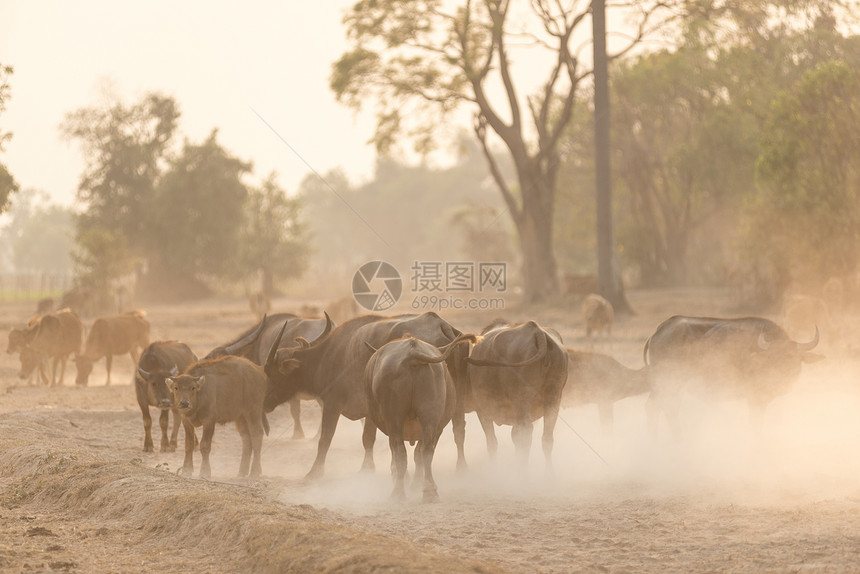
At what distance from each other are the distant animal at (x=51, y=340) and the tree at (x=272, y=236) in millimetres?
43774

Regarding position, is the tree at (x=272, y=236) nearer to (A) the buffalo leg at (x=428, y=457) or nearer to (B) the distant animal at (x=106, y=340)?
(B) the distant animal at (x=106, y=340)

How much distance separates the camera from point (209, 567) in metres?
7.16

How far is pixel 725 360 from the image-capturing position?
38.4 ft

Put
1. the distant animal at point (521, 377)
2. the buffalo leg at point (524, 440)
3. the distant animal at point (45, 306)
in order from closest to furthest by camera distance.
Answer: the distant animal at point (521, 377), the buffalo leg at point (524, 440), the distant animal at point (45, 306)

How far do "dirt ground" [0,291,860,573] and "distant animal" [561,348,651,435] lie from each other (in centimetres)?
53

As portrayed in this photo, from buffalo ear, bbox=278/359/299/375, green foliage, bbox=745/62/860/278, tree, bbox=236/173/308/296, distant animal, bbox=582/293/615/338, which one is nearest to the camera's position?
buffalo ear, bbox=278/359/299/375

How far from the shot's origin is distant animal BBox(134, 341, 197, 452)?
11867mm

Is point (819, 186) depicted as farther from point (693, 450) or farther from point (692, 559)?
point (692, 559)

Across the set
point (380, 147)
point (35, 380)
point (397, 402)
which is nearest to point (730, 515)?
point (397, 402)

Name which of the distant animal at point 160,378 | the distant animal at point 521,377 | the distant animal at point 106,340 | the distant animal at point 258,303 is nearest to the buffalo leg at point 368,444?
the distant animal at point 521,377

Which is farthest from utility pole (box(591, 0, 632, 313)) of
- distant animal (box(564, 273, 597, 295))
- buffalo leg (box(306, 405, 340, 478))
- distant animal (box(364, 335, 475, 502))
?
distant animal (box(364, 335, 475, 502))

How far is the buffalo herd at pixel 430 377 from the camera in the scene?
30.6 feet

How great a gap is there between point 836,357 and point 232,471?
1184cm

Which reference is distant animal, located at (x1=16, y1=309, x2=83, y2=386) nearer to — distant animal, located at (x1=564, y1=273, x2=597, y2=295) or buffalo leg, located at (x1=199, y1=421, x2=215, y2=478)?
buffalo leg, located at (x1=199, y1=421, x2=215, y2=478)
